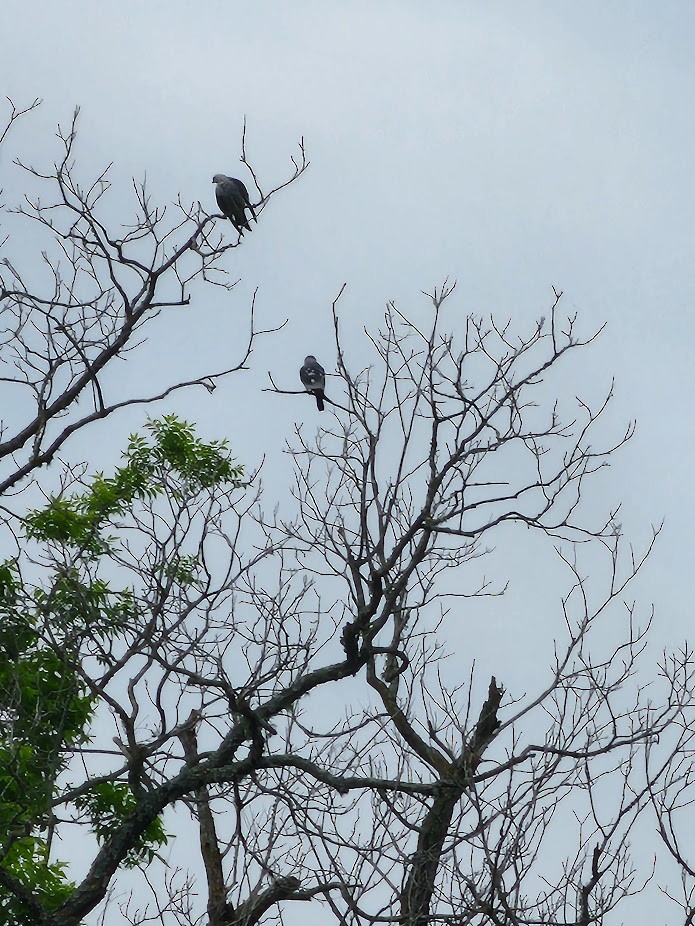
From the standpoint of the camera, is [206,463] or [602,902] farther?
[206,463]

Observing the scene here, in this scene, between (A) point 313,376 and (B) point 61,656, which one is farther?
(A) point 313,376

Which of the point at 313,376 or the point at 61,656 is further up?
the point at 313,376

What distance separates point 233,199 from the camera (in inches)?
379

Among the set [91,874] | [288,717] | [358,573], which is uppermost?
[358,573]

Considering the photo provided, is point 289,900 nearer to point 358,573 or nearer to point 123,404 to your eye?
point 358,573

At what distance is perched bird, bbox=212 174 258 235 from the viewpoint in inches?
349

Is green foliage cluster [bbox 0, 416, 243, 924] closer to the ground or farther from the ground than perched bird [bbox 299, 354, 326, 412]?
closer to the ground

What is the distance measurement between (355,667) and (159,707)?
1220mm

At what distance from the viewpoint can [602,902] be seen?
637 centimetres

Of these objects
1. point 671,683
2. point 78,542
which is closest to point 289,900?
point 671,683

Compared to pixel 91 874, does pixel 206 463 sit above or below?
above

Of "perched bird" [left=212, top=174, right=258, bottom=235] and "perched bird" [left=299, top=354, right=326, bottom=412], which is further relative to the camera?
"perched bird" [left=299, top=354, right=326, bottom=412]

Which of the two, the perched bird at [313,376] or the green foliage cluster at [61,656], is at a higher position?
the perched bird at [313,376]

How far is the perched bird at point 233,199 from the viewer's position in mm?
8869
